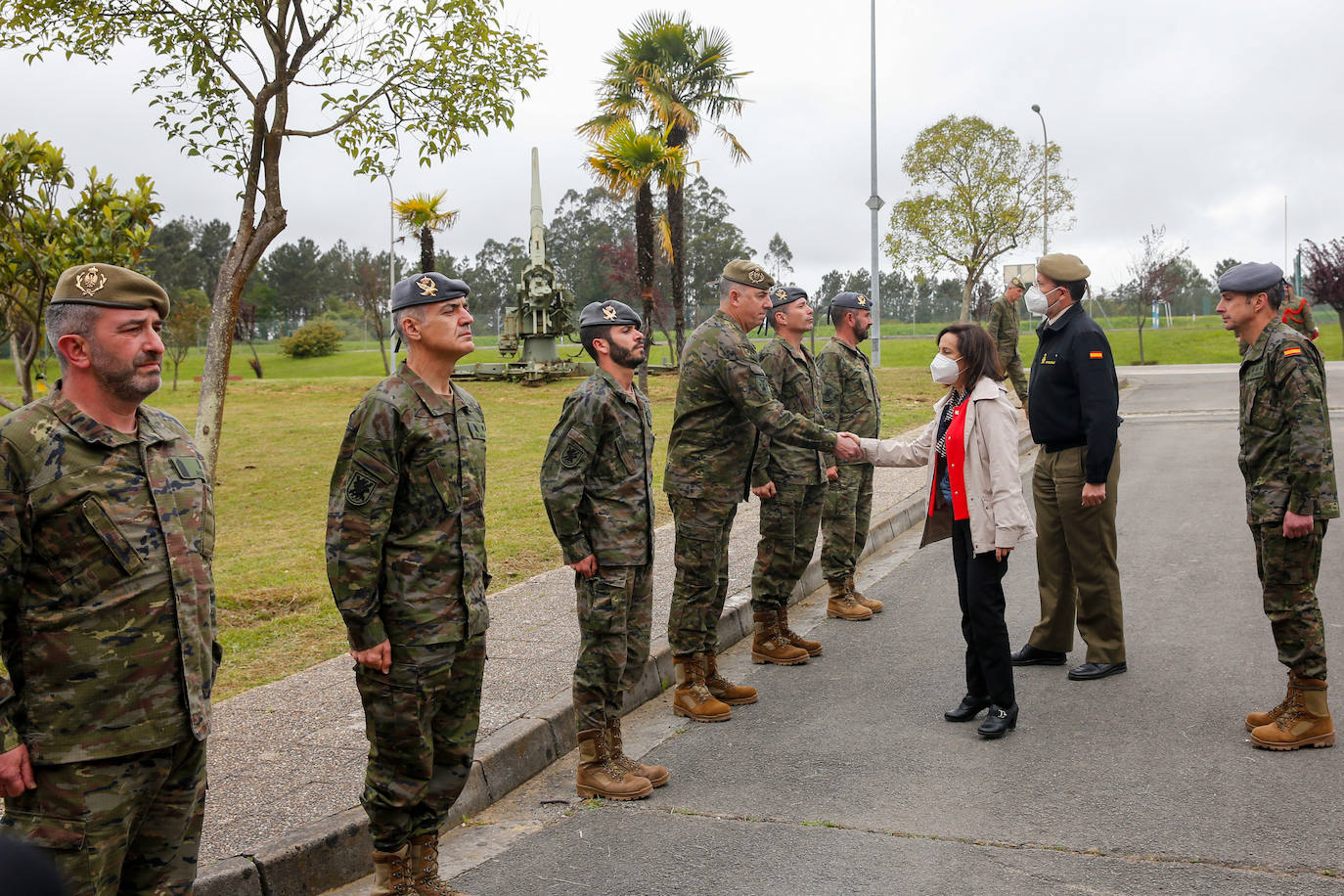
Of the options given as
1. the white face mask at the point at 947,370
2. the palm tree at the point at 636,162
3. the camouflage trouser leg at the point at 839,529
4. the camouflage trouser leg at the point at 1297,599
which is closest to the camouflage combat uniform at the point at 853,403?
the camouflage trouser leg at the point at 839,529

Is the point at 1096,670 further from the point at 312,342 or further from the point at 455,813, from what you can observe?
the point at 312,342

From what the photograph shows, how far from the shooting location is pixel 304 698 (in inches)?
228

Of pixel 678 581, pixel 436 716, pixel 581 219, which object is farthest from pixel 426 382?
pixel 581 219

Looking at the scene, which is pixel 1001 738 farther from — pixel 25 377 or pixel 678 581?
pixel 25 377

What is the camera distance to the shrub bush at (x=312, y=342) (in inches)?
2304

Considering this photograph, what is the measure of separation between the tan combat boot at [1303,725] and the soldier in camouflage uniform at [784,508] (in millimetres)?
2565

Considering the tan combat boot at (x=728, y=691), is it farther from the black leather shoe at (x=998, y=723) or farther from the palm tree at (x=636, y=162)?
the palm tree at (x=636, y=162)

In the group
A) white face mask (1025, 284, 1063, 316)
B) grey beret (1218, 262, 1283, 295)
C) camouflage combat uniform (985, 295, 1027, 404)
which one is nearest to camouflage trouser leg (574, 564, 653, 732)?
grey beret (1218, 262, 1283, 295)

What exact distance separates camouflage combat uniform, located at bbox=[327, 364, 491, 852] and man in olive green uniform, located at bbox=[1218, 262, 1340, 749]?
3543mm

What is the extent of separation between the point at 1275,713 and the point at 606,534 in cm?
Result: 311

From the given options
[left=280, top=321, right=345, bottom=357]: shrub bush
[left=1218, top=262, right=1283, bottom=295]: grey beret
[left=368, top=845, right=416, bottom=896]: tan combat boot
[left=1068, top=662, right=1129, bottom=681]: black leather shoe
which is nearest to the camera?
[left=368, top=845, right=416, bottom=896]: tan combat boot

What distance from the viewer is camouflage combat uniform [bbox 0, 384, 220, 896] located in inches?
109

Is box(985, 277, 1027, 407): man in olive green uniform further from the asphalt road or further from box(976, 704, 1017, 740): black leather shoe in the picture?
box(976, 704, 1017, 740): black leather shoe

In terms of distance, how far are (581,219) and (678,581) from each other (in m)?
78.6
